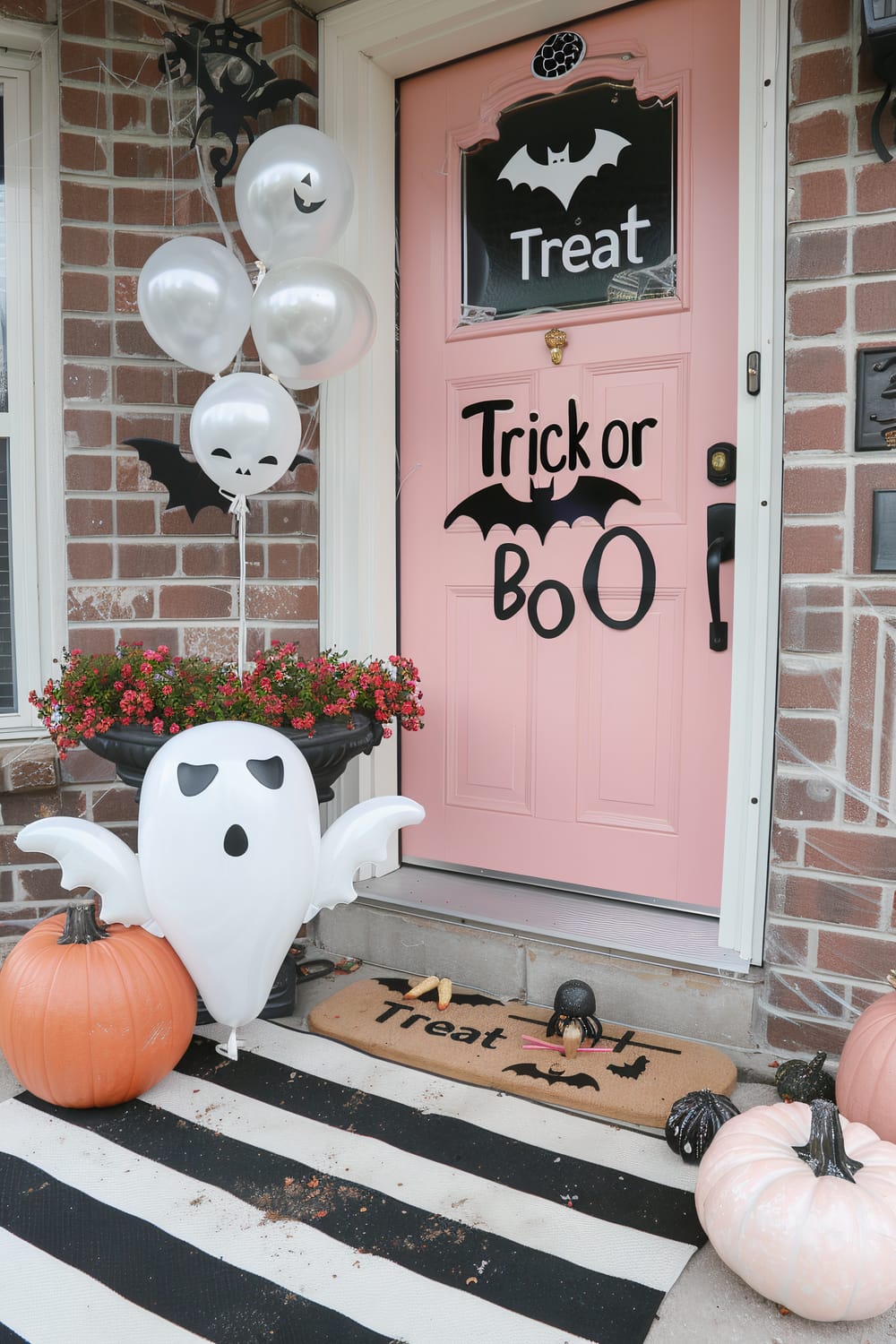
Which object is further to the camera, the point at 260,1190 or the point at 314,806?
the point at 314,806

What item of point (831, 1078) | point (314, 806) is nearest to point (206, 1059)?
point (314, 806)

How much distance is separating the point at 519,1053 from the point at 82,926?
93 centimetres

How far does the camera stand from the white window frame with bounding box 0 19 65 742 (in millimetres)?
2480

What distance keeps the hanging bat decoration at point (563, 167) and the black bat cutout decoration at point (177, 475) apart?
0.91 m

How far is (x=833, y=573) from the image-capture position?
187 centimetres

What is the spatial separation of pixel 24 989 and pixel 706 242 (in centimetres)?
215

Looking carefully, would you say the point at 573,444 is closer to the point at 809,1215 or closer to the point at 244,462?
the point at 244,462

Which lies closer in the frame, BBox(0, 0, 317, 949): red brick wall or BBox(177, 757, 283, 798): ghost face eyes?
BBox(177, 757, 283, 798): ghost face eyes

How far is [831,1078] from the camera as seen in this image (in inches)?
70.4

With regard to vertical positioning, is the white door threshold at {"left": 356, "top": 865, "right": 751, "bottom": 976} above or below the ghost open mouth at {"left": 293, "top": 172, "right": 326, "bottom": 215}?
below

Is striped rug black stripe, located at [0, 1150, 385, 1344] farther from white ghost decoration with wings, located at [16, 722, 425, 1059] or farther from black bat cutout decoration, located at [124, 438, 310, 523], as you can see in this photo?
black bat cutout decoration, located at [124, 438, 310, 523]

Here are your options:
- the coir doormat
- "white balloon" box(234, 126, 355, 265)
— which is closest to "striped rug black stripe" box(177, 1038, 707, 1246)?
the coir doormat

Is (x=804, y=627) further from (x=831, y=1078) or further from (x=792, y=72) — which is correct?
(x=792, y=72)

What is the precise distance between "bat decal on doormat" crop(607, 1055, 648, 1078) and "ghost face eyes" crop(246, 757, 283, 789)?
0.93m
